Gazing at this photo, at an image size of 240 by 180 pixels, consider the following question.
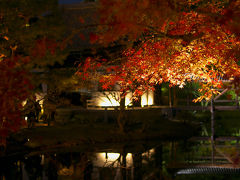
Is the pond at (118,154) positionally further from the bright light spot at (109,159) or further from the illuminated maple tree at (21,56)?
the illuminated maple tree at (21,56)

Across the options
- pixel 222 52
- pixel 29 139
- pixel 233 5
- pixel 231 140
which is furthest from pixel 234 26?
pixel 231 140

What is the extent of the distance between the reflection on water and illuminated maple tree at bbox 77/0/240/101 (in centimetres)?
272

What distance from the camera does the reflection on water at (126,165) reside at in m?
10.9

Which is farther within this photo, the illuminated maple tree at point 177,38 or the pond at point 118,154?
the pond at point 118,154

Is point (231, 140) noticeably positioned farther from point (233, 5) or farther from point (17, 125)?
point (17, 125)

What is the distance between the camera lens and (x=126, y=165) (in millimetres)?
12203

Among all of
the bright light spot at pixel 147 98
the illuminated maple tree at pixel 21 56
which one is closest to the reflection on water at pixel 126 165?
the illuminated maple tree at pixel 21 56

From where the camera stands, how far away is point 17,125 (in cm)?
836

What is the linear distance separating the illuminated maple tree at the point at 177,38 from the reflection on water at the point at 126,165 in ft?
8.93

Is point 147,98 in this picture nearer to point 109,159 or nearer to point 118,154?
point 118,154

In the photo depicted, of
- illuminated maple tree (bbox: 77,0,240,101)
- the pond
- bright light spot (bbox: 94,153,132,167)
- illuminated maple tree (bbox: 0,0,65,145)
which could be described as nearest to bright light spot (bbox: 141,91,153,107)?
the pond

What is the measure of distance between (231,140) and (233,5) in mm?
11552

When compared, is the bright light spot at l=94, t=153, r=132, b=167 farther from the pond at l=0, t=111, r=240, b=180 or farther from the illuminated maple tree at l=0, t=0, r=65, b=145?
the illuminated maple tree at l=0, t=0, r=65, b=145

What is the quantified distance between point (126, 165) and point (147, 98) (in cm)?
1249
